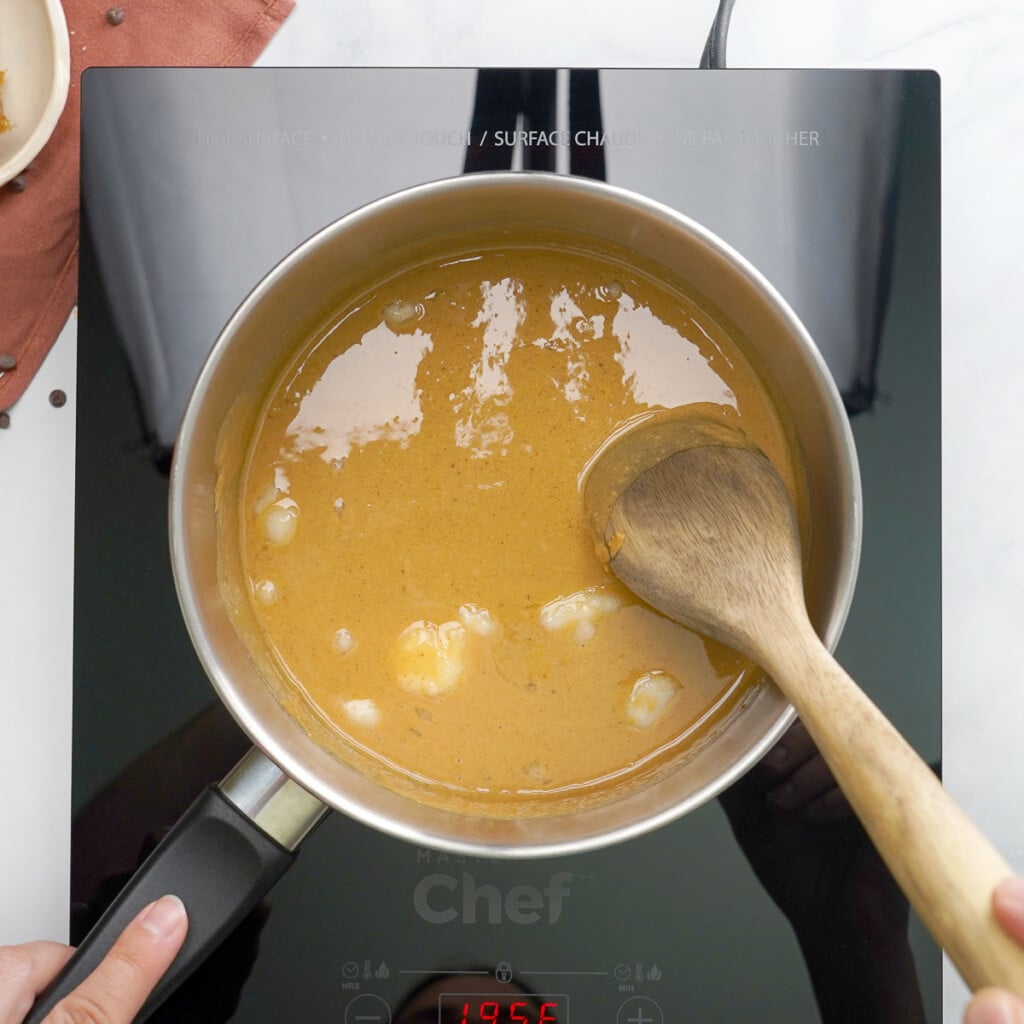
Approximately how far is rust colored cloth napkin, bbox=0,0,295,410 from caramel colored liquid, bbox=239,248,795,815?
32cm

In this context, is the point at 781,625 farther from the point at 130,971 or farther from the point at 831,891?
the point at 130,971

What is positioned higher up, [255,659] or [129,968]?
[255,659]

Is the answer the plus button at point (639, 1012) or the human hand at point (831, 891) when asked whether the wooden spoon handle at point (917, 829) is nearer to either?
the human hand at point (831, 891)

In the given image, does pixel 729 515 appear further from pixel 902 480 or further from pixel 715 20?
pixel 715 20

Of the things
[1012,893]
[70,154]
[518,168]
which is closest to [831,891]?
[1012,893]

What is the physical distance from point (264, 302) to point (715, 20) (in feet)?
1.95

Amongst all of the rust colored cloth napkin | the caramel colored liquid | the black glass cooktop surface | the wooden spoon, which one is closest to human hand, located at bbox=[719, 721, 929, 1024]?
the black glass cooktop surface

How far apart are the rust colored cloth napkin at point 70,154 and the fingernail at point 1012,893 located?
1.03 meters

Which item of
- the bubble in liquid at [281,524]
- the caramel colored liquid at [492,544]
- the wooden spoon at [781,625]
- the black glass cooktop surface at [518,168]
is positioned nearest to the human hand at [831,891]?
the black glass cooktop surface at [518,168]

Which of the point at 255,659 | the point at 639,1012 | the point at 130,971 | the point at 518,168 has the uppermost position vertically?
the point at 518,168

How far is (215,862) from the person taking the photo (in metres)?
0.86

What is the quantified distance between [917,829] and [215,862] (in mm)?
577

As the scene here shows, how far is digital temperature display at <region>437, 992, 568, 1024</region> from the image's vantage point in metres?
1.01

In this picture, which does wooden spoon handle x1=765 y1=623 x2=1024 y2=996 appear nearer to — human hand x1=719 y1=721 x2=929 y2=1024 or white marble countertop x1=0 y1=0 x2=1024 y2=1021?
human hand x1=719 y1=721 x2=929 y2=1024
